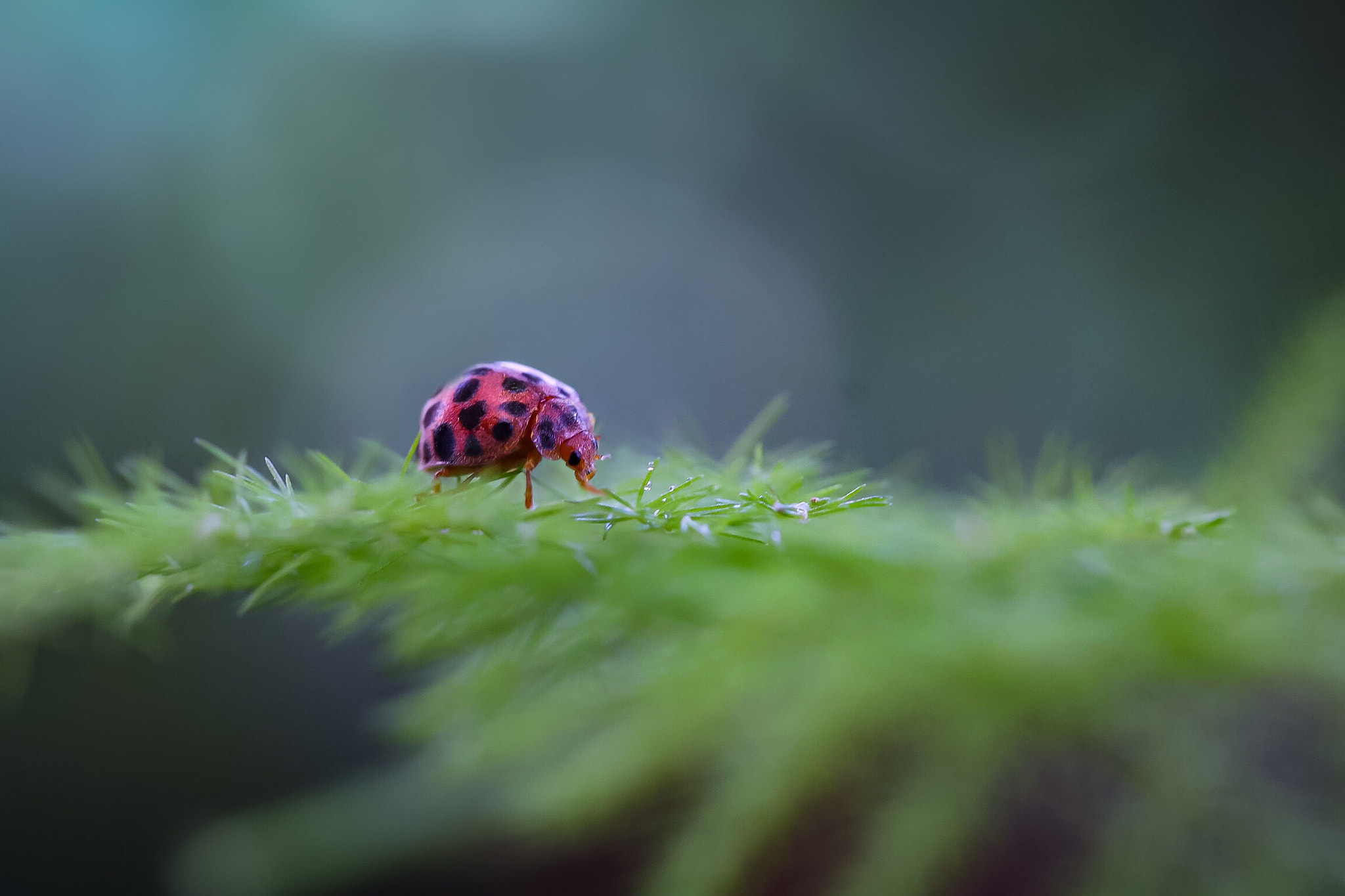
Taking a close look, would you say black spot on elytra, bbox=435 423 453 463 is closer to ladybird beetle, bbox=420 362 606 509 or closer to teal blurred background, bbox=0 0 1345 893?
ladybird beetle, bbox=420 362 606 509

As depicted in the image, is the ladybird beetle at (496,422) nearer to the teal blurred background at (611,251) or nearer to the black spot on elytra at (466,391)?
the black spot on elytra at (466,391)

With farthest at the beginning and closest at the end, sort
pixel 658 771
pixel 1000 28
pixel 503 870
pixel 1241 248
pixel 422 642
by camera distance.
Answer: pixel 1000 28
pixel 1241 248
pixel 503 870
pixel 658 771
pixel 422 642

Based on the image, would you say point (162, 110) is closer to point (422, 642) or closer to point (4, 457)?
point (4, 457)

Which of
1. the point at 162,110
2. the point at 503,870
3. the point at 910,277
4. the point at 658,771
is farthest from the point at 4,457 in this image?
the point at 910,277

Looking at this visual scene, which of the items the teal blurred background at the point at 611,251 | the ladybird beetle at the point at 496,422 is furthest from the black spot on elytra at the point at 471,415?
the teal blurred background at the point at 611,251

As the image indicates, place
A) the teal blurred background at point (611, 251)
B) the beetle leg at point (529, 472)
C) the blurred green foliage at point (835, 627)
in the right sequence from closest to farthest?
the blurred green foliage at point (835, 627), the beetle leg at point (529, 472), the teal blurred background at point (611, 251)

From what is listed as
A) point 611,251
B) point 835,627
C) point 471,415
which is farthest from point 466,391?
point 611,251
